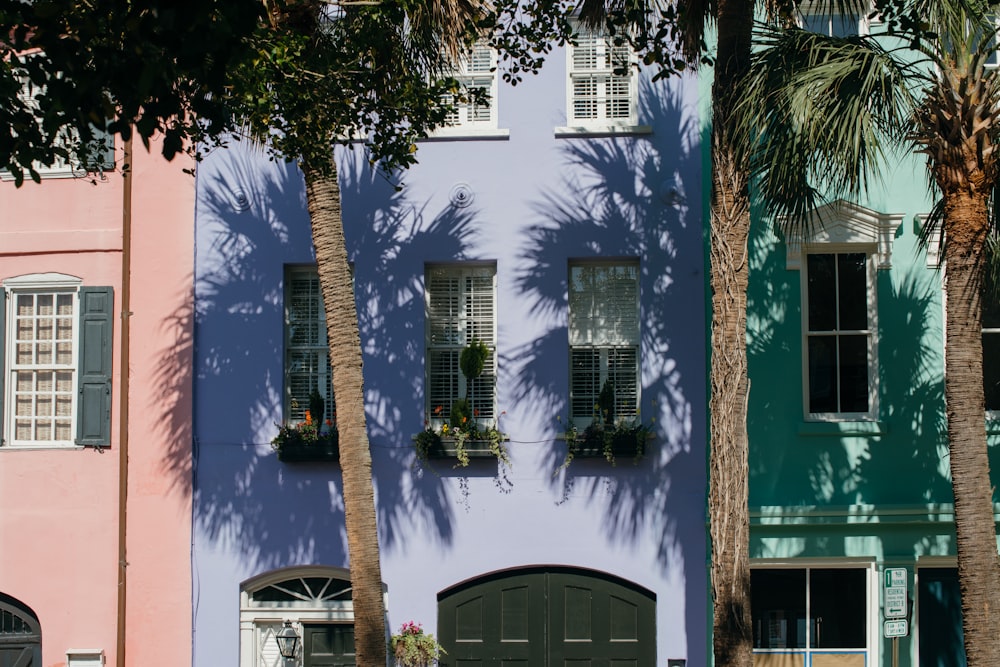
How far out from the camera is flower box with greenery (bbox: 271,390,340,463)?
12.3m

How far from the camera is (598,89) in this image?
1277 centimetres

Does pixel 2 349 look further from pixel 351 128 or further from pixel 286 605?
pixel 351 128

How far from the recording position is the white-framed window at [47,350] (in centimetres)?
1275

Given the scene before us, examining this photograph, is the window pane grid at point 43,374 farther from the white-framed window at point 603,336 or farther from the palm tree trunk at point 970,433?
the palm tree trunk at point 970,433

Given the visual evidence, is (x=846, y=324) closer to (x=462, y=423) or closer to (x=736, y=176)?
(x=736, y=176)

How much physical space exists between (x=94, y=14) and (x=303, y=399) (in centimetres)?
685

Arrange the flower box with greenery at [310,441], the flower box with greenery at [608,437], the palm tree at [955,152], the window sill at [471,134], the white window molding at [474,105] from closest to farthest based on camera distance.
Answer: the palm tree at [955,152]
the flower box with greenery at [608,437]
the flower box with greenery at [310,441]
the window sill at [471,134]
the white window molding at [474,105]

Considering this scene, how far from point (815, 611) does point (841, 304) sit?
3.23 metres

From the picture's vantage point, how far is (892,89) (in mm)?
9625

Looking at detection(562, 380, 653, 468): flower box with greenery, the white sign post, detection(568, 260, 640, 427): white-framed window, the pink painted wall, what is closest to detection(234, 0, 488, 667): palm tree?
detection(562, 380, 653, 468): flower box with greenery

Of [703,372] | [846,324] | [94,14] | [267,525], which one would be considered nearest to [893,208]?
[846,324]

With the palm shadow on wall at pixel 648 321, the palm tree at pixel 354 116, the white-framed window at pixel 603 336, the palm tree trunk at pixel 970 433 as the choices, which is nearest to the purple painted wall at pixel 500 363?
the palm shadow on wall at pixel 648 321

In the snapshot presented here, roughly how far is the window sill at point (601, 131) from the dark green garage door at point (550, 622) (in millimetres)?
4640

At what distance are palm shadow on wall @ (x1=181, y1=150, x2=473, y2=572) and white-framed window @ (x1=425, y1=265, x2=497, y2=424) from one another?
27 centimetres
